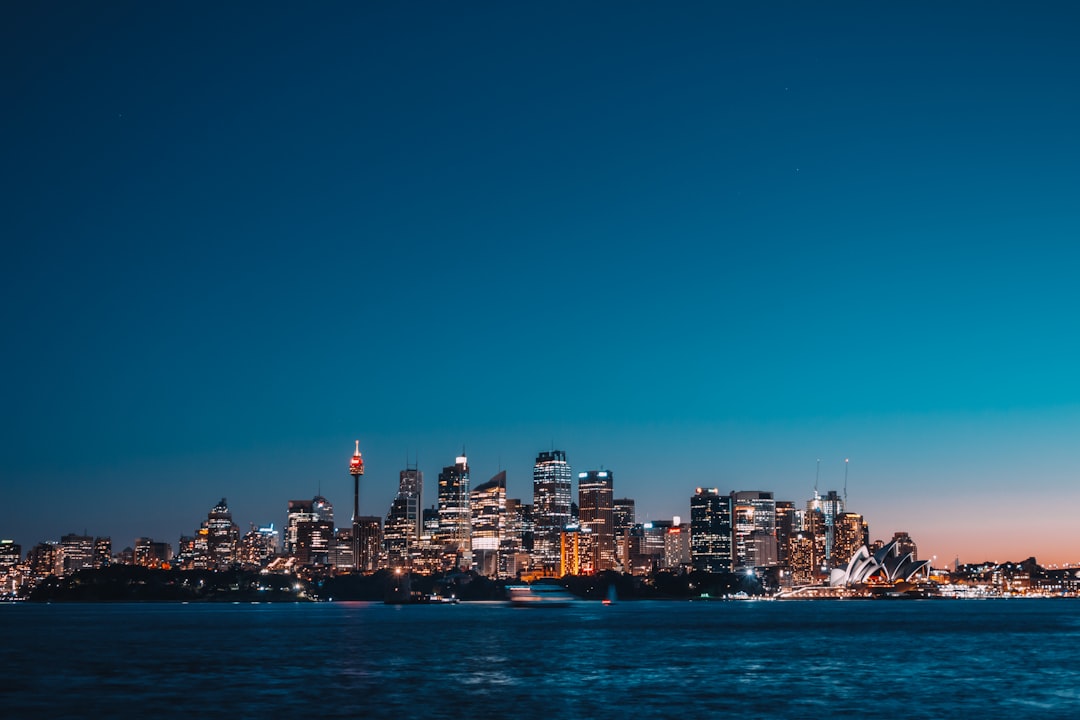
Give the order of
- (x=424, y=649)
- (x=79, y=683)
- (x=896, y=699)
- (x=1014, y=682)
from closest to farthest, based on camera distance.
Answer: (x=896, y=699) < (x=79, y=683) < (x=1014, y=682) < (x=424, y=649)

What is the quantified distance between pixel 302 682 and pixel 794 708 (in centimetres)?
2564

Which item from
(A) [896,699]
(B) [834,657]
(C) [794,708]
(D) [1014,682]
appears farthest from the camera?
(B) [834,657]

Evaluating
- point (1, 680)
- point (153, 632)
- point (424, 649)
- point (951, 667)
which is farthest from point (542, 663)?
point (153, 632)

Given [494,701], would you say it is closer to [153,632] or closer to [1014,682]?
[1014,682]

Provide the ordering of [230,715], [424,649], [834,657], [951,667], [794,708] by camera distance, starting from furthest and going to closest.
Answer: [424,649]
[834,657]
[951,667]
[794,708]
[230,715]

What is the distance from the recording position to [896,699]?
5616 cm

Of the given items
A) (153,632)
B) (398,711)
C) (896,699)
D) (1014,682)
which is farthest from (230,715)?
(153,632)

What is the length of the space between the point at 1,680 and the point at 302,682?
52.7 ft

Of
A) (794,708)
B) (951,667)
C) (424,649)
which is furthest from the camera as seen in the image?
(424,649)

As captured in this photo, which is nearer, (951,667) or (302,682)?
(302,682)

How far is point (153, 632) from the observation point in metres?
128

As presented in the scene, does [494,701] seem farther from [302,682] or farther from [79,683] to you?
[79,683]

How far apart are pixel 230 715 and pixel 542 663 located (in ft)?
109

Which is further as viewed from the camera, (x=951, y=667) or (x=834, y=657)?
(x=834, y=657)
